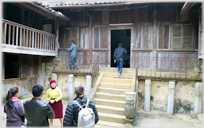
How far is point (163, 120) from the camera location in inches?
247

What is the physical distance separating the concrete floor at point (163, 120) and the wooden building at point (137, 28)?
2990 millimetres

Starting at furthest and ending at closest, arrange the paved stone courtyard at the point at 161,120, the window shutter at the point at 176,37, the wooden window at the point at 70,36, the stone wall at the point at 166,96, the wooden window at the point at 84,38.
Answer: the wooden window at the point at 70,36
the wooden window at the point at 84,38
the window shutter at the point at 176,37
the stone wall at the point at 166,96
the paved stone courtyard at the point at 161,120

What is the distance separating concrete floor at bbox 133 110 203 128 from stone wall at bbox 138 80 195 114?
36 cm

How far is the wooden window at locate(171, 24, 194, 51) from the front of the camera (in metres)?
8.38

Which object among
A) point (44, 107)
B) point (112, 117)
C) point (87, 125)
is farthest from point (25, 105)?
point (112, 117)

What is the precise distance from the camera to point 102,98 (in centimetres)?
671

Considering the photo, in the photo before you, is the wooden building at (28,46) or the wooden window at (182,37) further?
the wooden window at (182,37)

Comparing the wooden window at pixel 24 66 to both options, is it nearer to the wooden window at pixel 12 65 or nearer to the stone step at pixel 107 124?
the wooden window at pixel 12 65

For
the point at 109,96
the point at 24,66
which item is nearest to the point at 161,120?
the point at 109,96

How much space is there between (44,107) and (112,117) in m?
3.49

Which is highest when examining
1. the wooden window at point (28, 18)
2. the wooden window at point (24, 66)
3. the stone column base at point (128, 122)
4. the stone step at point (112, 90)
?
the wooden window at point (28, 18)

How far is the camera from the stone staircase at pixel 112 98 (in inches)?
224

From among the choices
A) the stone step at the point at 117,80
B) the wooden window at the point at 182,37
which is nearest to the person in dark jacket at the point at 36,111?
the stone step at the point at 117,80

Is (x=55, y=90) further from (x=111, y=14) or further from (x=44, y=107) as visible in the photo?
(x=111, y=14)
